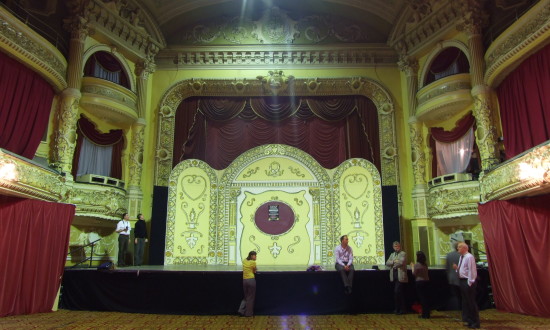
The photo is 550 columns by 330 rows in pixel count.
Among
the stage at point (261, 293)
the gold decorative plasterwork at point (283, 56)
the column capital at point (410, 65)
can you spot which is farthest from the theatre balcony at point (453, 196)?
the gold decorative plasterwork at point (283, 56)

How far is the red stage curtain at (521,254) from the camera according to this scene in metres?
8.23

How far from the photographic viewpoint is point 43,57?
10.4 metres

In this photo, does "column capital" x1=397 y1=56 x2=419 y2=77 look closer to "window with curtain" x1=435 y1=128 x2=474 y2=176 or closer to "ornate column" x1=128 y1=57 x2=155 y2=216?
"window with curtain" x1=435 y1=128 x2=474 y2=176

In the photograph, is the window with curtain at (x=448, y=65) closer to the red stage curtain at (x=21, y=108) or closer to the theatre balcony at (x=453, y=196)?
the theatre balcony at (x=453, y=196)

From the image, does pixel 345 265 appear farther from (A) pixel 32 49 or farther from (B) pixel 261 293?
(A) pixel 32 49

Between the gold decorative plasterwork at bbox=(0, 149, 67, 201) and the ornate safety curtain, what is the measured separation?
14.5 feet

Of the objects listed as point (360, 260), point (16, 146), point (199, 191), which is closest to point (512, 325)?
point (360, 260)

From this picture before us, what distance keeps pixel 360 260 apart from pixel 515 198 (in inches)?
200

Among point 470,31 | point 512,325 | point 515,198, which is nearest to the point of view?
point 512,325

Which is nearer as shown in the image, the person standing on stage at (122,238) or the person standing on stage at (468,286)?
the person standing on stage at (468,286)

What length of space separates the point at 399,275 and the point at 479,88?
5.86 metres

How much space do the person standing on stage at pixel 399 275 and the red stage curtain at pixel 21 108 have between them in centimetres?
876

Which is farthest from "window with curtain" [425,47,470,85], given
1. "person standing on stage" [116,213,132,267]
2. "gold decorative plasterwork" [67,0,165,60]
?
"person standing on stage" [116,213,132,267]

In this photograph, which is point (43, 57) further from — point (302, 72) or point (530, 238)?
point (530, 238)
